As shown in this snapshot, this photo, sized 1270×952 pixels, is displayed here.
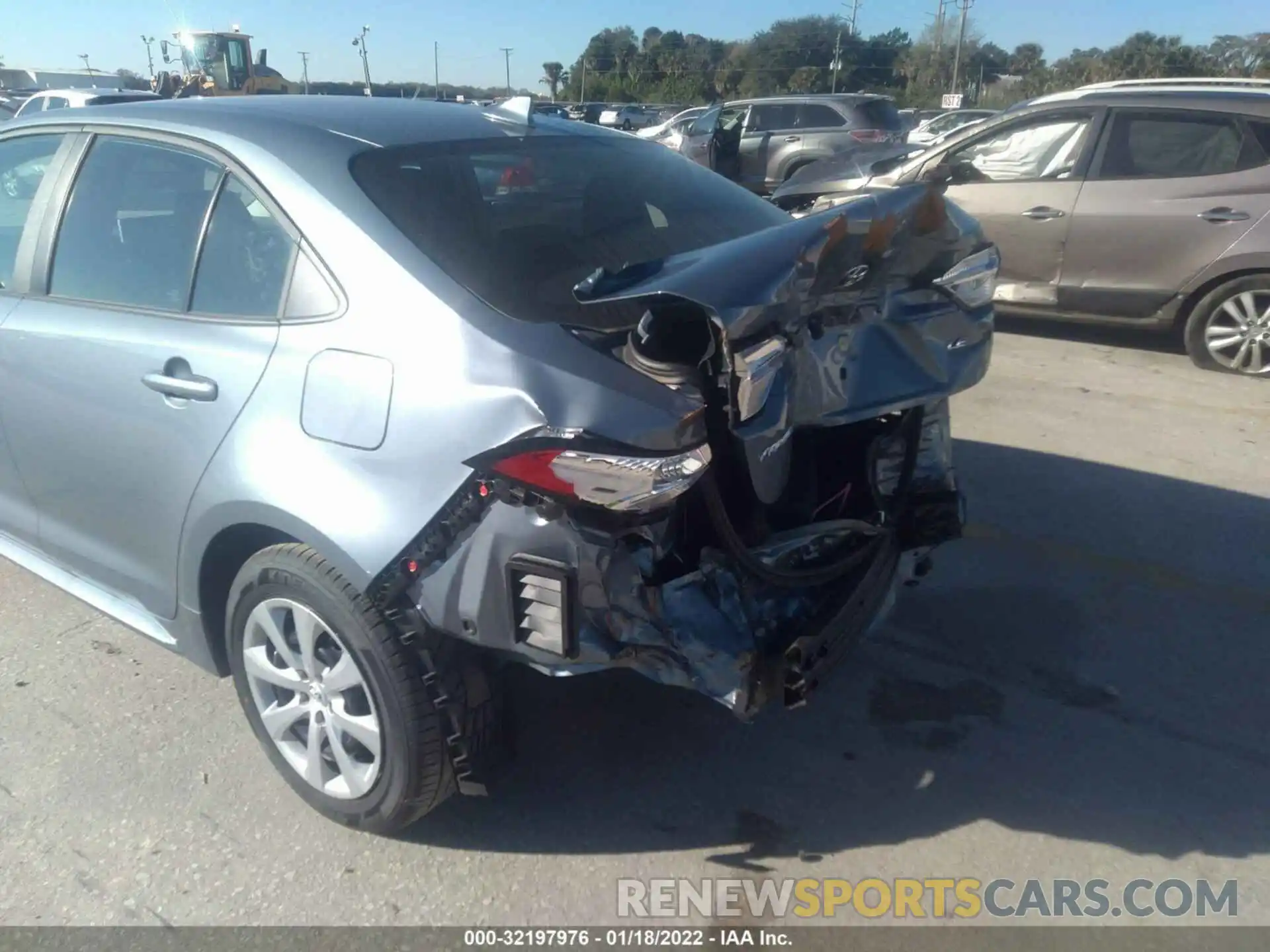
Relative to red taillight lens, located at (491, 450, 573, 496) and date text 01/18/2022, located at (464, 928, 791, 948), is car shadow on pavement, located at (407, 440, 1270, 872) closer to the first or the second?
date text 01/18/2022, located at (464, 928, 791, 948)

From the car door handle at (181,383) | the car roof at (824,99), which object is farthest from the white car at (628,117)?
the car door handle at (181,383)

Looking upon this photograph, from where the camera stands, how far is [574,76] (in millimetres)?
65188

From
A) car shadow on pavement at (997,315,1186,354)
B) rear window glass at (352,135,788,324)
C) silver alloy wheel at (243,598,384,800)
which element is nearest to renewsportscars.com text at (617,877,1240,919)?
silver alloy wheel at (243,598,384,800)

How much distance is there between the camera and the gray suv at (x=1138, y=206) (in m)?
6.83

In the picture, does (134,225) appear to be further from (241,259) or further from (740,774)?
(740,774)

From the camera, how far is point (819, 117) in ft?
52.2

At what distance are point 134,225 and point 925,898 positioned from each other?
2.92 metres

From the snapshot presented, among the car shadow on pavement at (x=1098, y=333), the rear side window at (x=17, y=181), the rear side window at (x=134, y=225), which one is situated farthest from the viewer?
the car shadow on pavement at (x=1098, y=333)

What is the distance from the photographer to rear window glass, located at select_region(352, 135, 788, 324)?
2.56 m

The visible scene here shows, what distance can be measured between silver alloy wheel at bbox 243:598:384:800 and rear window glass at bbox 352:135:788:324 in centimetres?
96

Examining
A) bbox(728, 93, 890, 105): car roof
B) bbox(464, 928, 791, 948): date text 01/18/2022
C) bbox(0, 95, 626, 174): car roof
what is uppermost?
bbox(0, 95, 626, 174): car roof

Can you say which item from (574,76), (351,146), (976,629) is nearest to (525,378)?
(351,146)

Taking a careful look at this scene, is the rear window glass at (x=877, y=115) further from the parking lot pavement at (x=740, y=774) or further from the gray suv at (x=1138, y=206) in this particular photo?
the parking lot pavement at (x=740, y=774)

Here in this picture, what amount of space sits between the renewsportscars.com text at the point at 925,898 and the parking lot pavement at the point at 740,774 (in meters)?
0.04
